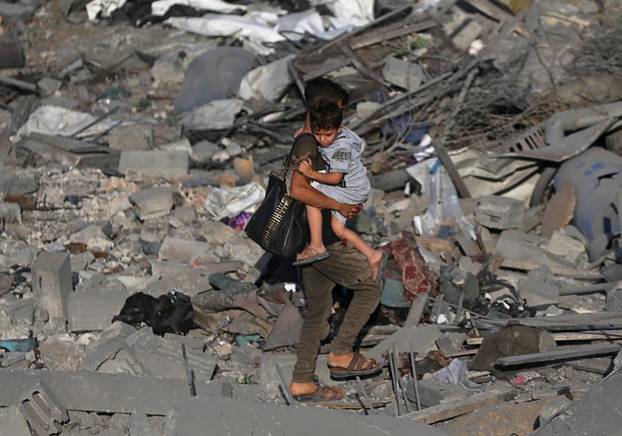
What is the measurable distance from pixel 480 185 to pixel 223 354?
359cm

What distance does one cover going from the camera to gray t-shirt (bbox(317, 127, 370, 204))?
5652 mm

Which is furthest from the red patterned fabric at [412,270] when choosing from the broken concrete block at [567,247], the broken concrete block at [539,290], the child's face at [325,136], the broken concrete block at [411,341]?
the child's face at [325,136]

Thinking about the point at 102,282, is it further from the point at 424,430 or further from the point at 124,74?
the point at 124,74

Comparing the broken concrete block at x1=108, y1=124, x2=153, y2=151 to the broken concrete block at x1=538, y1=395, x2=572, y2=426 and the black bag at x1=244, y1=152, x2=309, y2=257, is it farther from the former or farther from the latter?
the broken concrete block at x1=538, y1=395, x2=572, y2=426

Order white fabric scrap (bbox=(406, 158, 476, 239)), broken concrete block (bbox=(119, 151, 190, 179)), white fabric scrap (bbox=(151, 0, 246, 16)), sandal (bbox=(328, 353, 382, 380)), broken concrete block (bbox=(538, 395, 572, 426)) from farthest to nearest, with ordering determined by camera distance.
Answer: white fabric scrap (bbox=(151, 0, 246, 16)) → broken concrete block (bbox=(119, 151, 190, 179)) → white fabric scrap (bbox=(406, 158, 476, 239)) → sandal (bbox=(328, 353, 382, 380)) → broken concrete block (bbox=(538, 395, 572, 426))

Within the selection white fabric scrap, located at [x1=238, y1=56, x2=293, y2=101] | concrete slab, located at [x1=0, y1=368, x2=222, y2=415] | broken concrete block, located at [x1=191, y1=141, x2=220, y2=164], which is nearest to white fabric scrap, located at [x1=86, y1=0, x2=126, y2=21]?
white fabric scrap, located at [x1=238, y1=56, x2=293, y2=101]

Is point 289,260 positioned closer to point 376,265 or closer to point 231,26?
point 376,265

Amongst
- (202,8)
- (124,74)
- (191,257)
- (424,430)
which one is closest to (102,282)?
(191,257)

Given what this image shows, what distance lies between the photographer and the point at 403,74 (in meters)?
11.0

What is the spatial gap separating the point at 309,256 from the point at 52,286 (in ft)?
7.39

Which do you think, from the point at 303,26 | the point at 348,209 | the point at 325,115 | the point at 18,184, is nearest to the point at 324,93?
the point at 325,115

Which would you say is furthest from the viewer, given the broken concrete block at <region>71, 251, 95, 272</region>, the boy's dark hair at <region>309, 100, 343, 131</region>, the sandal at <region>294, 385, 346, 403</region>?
the broken concrete block at <region>71, 251, 95, 272</region>

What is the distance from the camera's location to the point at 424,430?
502cm

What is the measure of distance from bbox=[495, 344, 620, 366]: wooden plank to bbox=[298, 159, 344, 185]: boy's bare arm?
156cm
